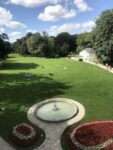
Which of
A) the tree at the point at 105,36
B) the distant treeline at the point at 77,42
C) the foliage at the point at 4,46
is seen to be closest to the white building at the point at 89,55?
the distant treeline at the point at 77,42

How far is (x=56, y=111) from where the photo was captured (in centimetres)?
3084

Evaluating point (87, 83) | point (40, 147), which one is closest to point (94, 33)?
point (87, 83)

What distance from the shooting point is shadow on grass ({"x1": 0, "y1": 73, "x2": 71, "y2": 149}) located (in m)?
29.1

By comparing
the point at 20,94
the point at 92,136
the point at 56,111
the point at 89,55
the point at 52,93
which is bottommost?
the point at 92,136

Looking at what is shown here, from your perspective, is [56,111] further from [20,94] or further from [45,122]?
[20,94]

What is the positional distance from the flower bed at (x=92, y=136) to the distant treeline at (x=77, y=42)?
43.7 metres

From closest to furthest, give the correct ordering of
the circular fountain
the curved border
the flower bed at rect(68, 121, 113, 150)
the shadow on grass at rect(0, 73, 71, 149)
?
1. the flower bed at rect(68, 121, 113, 150)
2. the curved border
3. the circular fountain
4. the shadow on grass at rect(0, 73, 71, 149)

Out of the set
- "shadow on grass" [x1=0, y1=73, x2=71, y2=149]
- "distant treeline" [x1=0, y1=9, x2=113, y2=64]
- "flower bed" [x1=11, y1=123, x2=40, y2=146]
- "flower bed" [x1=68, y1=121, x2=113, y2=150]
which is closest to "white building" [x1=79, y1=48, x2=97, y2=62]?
"distant treeline" [x1=0, y1=9, x2=113, y2=64]

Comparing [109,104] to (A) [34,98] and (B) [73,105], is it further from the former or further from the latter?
(A) [34,98]

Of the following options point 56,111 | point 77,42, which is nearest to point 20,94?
point 56,111

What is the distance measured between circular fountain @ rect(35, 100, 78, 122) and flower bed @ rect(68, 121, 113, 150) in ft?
11.6

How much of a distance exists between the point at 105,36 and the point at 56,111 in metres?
43.8

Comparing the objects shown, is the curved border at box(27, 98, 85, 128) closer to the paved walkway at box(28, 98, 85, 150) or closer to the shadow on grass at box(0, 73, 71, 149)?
the paved walkway at box(28, 98, 85, 150)

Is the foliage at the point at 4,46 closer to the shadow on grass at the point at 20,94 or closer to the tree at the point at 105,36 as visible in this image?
the shadow on grass at the point at 20,94
